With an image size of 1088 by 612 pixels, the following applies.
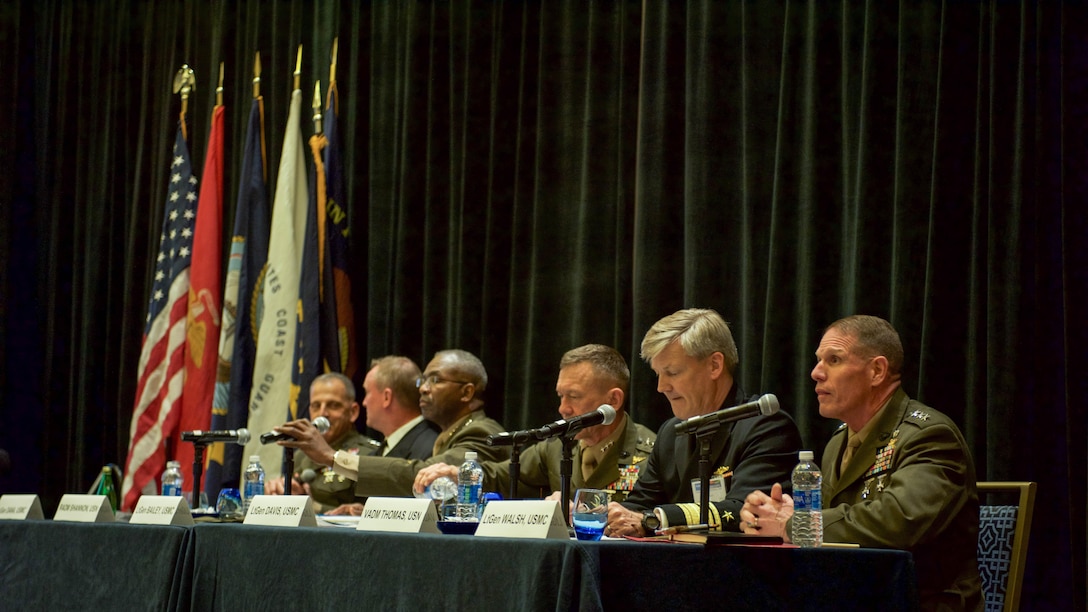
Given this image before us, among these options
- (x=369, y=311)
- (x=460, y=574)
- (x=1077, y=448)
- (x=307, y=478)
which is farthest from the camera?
(x=369, y=311)

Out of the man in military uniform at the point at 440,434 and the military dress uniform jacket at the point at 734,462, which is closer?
the military dress uniform jacket at the point at 734,462

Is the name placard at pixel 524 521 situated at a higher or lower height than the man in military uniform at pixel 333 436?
higher

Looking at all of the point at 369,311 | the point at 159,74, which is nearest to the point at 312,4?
the point at 159,74

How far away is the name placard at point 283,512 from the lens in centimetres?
280

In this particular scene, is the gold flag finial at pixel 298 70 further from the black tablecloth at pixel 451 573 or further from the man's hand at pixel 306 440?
the black tablecloth at pixel 451 573

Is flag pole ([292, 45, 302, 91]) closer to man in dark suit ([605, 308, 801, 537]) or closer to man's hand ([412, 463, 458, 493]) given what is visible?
man's hand ([412, 463, 458, 493])

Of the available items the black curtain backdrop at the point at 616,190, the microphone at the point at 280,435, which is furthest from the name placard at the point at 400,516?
the black curtain backdrop at the point at 616,190

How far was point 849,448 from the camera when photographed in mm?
3168

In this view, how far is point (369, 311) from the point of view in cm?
570

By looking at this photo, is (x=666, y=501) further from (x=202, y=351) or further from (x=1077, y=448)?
(x=202, y=351)

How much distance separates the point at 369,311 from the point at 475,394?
1.08 m

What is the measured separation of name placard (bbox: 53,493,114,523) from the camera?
10.4ft

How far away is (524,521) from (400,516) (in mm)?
384

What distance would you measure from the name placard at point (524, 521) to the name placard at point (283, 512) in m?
0.55
